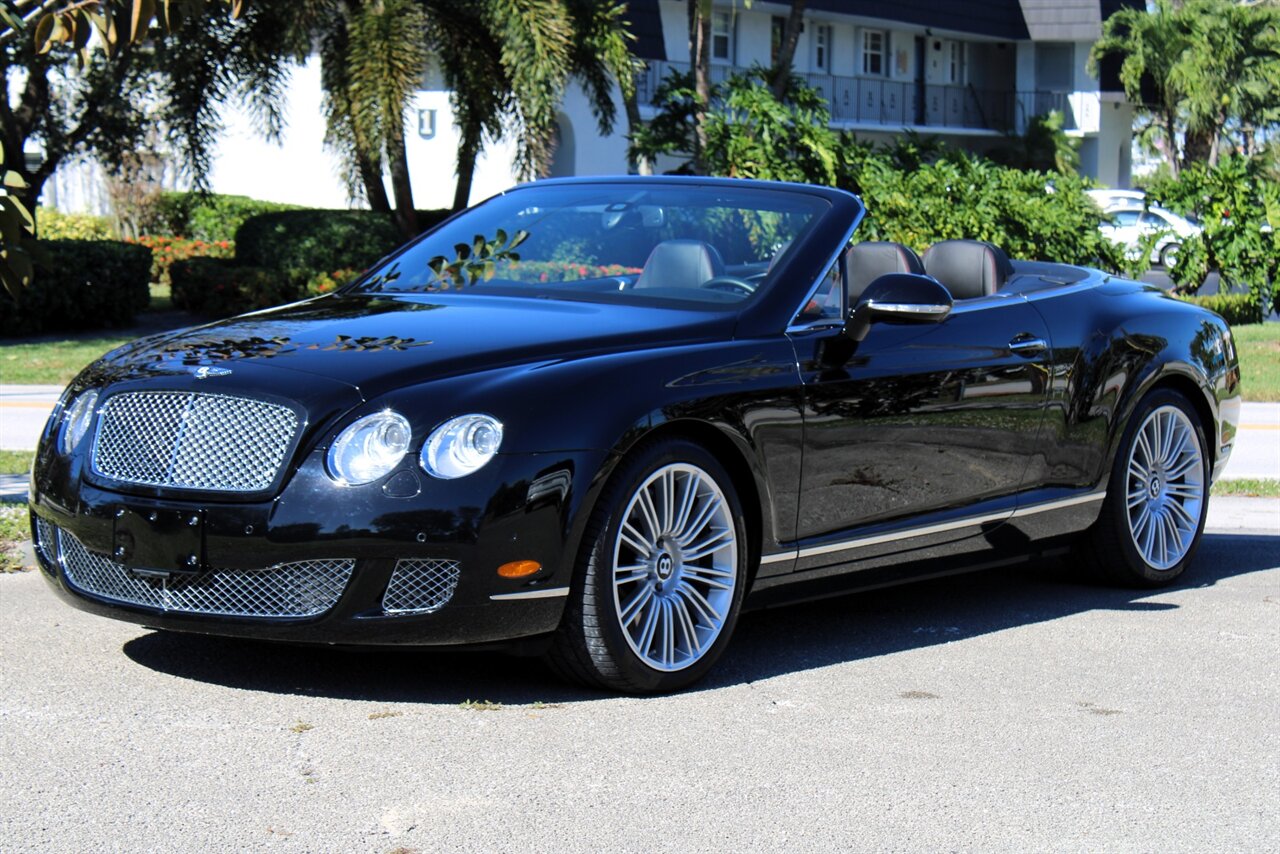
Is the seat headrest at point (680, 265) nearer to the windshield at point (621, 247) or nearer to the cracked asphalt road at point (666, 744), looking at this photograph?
the windshield at point (621, 247)

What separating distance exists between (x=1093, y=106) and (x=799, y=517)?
166 feet

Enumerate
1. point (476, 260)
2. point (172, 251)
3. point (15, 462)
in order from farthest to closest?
point (172, 251)
point (15, 462)
point (476, 260)

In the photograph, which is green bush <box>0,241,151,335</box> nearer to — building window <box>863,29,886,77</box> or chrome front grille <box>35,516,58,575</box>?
Result: chrome front grille <box>35,516,58,575</box>

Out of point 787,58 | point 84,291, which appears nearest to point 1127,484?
point 84,291

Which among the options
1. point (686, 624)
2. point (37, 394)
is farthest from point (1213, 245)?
point (686, 624)

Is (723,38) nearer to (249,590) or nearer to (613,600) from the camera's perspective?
(613,600)

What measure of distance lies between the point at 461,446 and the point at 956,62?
1989 inches

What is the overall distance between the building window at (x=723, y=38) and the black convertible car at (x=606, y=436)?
37648 millimetres

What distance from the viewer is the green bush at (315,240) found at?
22.0m

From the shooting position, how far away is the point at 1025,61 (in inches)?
2132

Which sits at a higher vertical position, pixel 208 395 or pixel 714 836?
pixel 208 395

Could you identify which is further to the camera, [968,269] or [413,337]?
[968,269]

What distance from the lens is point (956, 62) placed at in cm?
5353

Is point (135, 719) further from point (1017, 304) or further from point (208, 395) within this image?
point (1017, 304)
